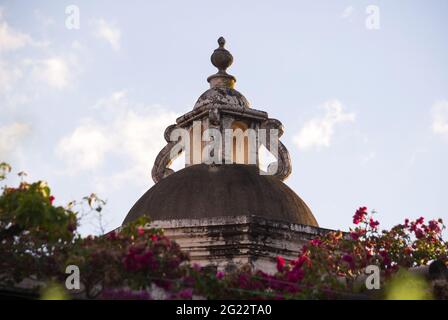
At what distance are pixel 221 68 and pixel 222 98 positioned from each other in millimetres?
1302

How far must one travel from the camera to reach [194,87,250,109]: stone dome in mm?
21906

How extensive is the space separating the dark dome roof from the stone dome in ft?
6.06

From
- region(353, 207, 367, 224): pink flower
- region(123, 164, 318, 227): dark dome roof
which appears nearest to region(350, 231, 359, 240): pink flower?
region(353, 207, 367, 224): pink flower

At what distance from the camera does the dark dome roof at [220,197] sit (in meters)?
19.2

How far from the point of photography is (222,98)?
2211cm

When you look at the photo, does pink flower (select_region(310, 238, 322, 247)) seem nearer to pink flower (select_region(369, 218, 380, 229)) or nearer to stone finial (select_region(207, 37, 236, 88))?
pink flower (select_region(369, 218, 380, 229))

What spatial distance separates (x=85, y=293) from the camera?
13.3 metres

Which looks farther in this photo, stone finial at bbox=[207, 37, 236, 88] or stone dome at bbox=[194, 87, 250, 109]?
stone finial at bbox=[207, 37, 236, 88]

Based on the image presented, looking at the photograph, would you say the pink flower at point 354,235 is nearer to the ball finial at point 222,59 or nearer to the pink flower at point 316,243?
the pink flower at point 316,243

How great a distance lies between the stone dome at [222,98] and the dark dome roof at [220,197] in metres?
1.85

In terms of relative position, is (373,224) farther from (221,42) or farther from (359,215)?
(221,42)

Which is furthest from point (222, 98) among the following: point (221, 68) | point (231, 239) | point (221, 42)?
point (231, 239)
